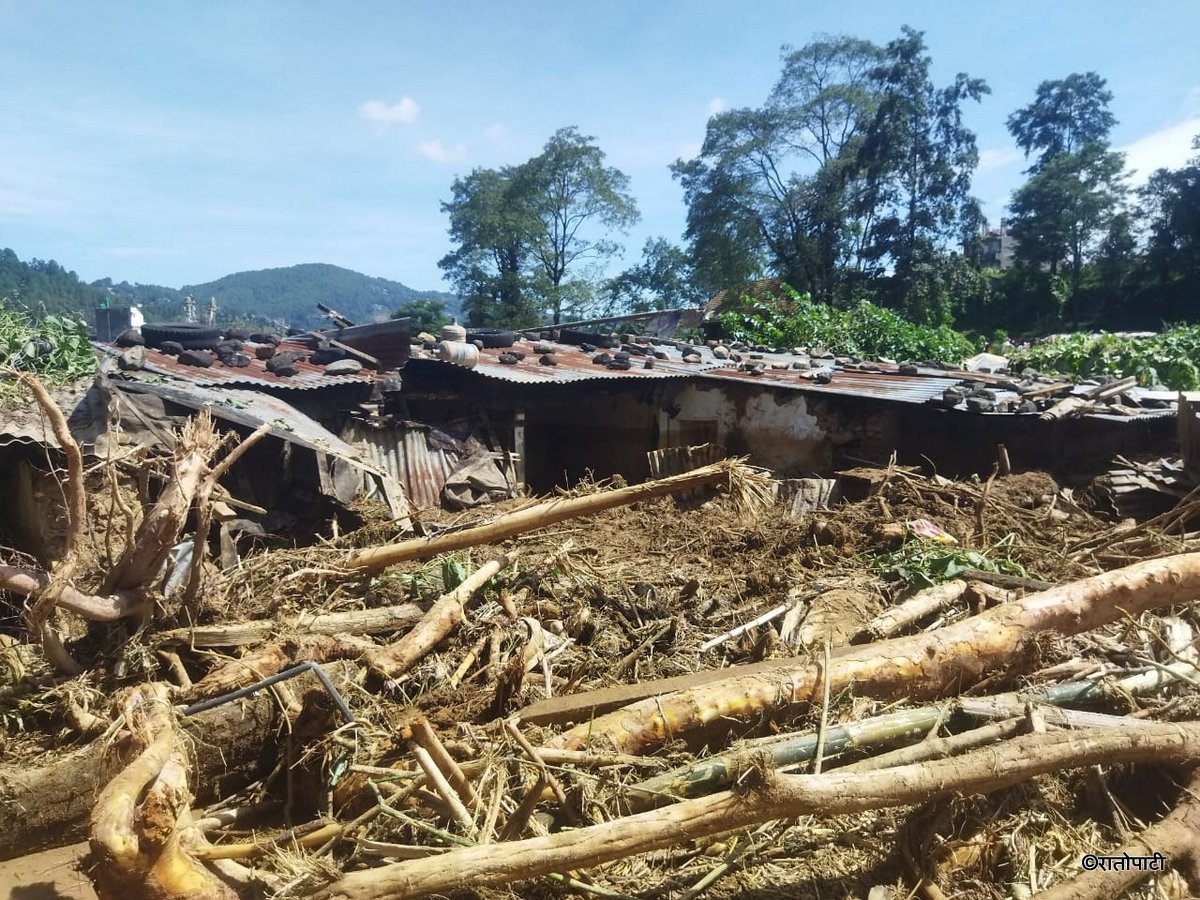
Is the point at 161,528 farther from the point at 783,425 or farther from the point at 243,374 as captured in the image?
the point at 783,425

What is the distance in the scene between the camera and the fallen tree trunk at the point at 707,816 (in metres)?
2.59

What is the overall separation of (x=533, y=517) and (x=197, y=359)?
6.01m

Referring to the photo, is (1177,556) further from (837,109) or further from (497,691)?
(837,109)

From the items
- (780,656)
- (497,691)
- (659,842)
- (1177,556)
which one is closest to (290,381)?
(497,691)

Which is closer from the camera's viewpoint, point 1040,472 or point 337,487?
point 337,487

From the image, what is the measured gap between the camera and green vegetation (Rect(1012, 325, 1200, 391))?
1331 cm

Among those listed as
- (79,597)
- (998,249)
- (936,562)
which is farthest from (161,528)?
(998,249)

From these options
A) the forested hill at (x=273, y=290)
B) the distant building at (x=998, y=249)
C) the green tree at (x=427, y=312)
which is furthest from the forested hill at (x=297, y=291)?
the distant building at (x=998, y=249)

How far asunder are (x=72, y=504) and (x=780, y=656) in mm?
3888

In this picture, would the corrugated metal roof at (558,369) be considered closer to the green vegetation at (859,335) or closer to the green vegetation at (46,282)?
the green vegetation at (859,335)

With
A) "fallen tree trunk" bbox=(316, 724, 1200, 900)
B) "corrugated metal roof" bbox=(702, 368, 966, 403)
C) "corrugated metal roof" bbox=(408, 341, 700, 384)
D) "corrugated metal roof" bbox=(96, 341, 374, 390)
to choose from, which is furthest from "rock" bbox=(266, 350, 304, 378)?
"fallen tree trunk" bbox=(316, 724, 1200, 900)

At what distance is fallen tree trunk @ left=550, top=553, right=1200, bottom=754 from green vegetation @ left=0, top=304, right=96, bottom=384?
6.35 metres

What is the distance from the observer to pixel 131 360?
27.7ft

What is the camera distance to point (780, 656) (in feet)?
14.9
